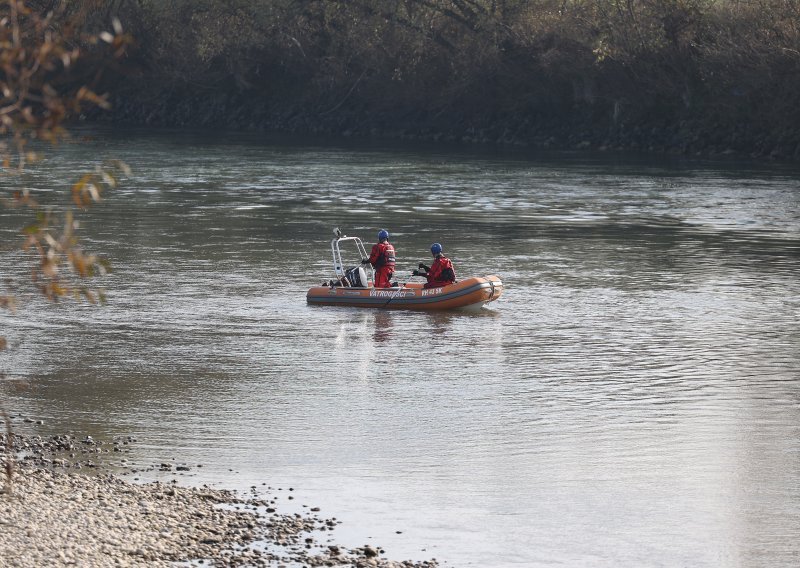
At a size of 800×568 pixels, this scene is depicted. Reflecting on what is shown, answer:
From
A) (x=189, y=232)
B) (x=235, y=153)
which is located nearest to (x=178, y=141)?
(x=235, y=153)

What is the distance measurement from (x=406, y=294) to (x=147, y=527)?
13534mm

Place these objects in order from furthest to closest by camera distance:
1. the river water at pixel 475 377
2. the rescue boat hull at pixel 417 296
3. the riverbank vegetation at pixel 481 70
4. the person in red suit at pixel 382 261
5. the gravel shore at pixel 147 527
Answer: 1. the riverbank vegetation at pixel 481 70
2. the person in red suit at pixel 382 261
3. the rescue boat hull at pixel 417 296
4. the river water at pixel 475 377
5. the gravel shore at pixel 147 527

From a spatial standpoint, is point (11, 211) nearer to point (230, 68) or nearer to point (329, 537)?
point (329, 537)

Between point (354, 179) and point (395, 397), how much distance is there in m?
34.2

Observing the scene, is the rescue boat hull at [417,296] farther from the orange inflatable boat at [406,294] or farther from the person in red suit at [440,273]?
the person in red suit at [440,273]

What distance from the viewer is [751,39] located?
5862 centimetres

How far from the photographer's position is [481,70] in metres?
72.2

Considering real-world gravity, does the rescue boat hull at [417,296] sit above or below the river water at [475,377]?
above

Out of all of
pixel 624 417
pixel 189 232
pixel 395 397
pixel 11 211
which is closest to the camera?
pixel 624 417

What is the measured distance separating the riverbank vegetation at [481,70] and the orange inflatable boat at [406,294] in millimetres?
37742

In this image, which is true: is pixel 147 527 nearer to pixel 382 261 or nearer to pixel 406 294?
pixel 406 294

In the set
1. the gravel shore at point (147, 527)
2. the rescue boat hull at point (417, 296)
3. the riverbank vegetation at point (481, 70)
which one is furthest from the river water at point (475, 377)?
A: the riverbank vegetation at point (481, 70)

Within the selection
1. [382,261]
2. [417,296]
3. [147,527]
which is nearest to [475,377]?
[417,296]

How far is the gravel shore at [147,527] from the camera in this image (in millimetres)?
10461
